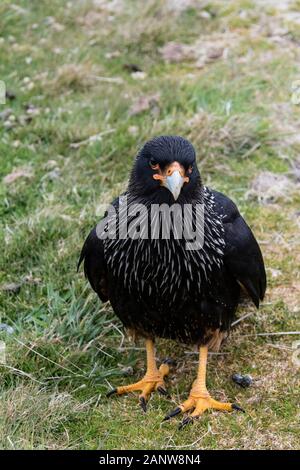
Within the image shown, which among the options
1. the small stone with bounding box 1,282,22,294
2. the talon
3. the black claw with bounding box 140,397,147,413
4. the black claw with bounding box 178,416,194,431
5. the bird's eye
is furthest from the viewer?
the small stone with bounding box 1,282,22,294

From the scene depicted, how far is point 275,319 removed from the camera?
4523 mm

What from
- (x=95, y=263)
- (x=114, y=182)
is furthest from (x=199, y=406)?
(x=114, y=182)

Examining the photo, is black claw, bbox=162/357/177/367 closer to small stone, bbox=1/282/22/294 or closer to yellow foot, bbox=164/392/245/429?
yellow foot, bbox=164/392/245/429

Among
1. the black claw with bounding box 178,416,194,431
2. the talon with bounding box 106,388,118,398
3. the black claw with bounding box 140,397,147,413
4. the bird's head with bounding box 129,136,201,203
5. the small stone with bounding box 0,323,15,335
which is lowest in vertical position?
the talon with bounding box 106,388,118,398

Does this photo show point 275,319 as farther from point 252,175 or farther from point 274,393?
point 252,175

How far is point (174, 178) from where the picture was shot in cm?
346

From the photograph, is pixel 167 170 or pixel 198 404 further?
pixel 198 404

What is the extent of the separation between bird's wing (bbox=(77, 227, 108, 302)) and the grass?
0.32 metres

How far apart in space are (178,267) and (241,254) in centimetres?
36

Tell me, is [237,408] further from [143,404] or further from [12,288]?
[12,288]

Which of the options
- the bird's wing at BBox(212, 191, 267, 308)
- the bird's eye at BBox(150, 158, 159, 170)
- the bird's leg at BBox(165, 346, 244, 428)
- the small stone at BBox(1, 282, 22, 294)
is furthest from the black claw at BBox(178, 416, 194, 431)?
the small stone at BBox(1, 282, 22, 294)

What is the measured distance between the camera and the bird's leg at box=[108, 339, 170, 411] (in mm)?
4055

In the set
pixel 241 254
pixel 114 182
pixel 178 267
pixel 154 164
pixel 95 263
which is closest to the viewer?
pixel 154 164

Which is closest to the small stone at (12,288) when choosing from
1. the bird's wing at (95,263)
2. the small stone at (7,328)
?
the small stone at (7,328)
